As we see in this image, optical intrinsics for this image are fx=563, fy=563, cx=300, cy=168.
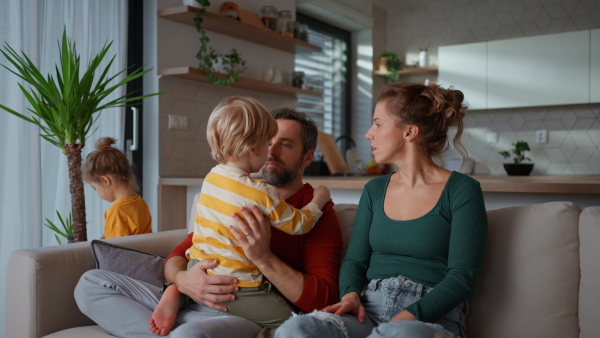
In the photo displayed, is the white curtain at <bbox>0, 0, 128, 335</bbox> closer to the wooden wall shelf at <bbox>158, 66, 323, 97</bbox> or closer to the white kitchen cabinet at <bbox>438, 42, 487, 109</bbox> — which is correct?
the wooden wall shelf at <bbox>158, 66, 323, 97</bbox>

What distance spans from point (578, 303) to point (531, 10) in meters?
4.05

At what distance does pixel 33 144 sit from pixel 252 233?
175 centimetres

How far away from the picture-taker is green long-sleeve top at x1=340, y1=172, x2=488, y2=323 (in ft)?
4.72

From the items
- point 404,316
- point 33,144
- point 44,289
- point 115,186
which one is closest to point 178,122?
point 33,144

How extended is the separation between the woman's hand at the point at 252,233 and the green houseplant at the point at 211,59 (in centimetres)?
206

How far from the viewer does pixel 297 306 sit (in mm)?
1661

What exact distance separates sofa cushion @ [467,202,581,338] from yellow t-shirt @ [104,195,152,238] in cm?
151

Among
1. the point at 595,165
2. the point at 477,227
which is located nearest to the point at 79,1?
the point at 477,227

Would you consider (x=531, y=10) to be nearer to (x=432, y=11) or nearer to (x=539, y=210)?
(x=432, y=11)

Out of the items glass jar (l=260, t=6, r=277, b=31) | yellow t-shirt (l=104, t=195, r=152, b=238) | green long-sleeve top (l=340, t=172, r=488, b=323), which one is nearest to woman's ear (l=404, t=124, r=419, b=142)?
green long-sleeve top (l=340, t=172, r=488, b=323)

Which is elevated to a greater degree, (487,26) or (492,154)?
(487,26)

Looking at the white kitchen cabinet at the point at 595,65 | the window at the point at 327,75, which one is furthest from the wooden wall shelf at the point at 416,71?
the white kitchen cabinet at the point at 595,65

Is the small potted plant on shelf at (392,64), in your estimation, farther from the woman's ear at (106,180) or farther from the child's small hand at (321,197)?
the child's small hand at (321,197)

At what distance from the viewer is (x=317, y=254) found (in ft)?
5.77
